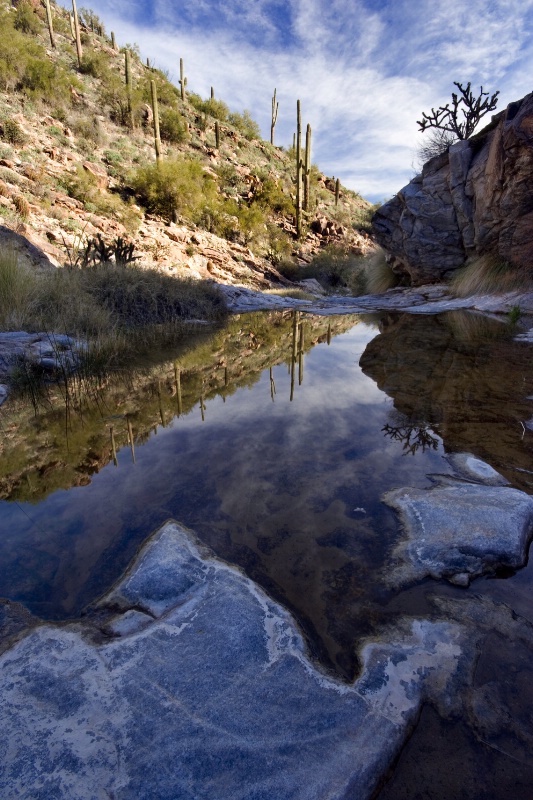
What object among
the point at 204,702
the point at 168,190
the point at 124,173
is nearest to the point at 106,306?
the point at 204,702

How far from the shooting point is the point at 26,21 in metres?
22.1

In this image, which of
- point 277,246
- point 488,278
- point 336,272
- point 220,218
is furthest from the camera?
point 277,246

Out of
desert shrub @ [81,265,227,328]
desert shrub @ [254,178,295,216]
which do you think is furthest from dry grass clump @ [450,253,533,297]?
desert shrub @ [254,178,295,216]

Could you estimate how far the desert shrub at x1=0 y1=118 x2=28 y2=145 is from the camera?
44.8ft

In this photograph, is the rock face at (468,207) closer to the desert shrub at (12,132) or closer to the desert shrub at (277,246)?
the desert shrub at (277,246)

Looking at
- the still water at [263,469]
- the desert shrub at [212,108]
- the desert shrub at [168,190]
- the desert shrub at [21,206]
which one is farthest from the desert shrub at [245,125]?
the still water at [263,469]

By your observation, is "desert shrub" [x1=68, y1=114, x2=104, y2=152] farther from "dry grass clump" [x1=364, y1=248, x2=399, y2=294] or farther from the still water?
the still water

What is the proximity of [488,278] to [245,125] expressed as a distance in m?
28.4

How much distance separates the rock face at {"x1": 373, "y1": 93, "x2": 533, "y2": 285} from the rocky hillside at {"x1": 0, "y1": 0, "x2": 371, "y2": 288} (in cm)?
589

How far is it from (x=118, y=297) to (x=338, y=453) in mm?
6486

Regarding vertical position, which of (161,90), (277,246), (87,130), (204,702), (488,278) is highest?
(161,90)

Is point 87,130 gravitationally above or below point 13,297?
above

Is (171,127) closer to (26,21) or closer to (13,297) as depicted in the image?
(26,21)

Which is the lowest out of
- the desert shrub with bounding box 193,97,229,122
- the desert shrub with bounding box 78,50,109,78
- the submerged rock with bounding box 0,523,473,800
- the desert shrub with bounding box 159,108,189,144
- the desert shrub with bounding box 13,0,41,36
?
the submerged rock with bounding box 0,523,473,800
